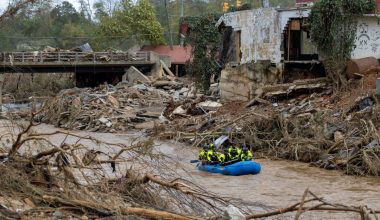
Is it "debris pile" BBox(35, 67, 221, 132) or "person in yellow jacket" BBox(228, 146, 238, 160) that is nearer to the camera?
"person in yellow jacket" BBox(228, 146, 238, 160)

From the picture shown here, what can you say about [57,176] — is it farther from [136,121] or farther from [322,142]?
[136,121]

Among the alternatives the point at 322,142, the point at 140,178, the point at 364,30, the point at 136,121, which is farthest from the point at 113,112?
the point at 140,178

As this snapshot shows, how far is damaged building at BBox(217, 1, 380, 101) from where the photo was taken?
968 inches

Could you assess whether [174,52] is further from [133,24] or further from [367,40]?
[367,40]

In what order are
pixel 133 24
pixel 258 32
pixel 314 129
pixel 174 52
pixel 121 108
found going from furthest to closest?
pixel 174 52 < pixel 133 24 < pixel 121 108 < pixel 258 32 < pixel 314 129

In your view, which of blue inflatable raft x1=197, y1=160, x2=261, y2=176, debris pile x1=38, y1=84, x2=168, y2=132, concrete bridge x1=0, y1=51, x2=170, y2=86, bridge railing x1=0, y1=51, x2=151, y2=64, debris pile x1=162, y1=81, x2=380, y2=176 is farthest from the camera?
concrete bridge x1=0, y1=51, x2=170, y2=86

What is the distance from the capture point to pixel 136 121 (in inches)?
1192

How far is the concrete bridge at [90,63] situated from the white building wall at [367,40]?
75.5ft

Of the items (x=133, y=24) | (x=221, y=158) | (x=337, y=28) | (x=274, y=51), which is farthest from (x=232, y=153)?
(x=133, y=24)

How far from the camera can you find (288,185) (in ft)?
50.1

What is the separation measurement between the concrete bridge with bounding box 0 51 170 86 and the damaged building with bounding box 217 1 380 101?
17.2 m

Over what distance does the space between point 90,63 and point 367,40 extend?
25.0 meters

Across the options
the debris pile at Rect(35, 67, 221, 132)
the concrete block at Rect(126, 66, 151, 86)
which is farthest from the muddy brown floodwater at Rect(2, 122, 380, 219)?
the concrete block at Rect(126, 66, 151, 86)

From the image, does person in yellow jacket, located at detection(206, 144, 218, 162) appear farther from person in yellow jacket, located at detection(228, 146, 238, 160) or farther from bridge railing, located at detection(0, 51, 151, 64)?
bridge railing, located at detection(0, 51, 151, 64)
